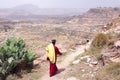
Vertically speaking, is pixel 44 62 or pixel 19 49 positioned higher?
pixel 19 49

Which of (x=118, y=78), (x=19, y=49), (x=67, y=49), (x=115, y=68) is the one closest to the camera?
(x=118, y=78)

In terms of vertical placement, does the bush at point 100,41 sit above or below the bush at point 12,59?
above

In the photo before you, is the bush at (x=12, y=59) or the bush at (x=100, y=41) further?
the bush at (x=100, y=41)

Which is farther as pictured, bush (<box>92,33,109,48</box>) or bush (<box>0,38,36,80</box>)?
bush (<box>92,33,109,48</box>)

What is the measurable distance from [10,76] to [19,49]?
1420 mm

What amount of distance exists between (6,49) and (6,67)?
722mm

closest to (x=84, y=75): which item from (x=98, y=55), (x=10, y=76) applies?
(x=98, y=55)

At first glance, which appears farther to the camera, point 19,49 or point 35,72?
point 19,49

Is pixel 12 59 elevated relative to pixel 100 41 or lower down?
lower down

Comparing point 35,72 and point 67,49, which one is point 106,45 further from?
point 67,49

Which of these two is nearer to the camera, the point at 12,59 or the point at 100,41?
the point at 12,59

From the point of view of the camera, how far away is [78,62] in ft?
31.4

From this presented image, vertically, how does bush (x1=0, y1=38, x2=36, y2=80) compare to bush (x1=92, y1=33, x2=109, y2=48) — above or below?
below

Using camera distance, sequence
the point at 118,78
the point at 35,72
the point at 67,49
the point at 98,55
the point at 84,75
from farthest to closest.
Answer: the point at 67,49, the point at 35,72, the point at 98,55, the point at 84,75, the point at 118,78
